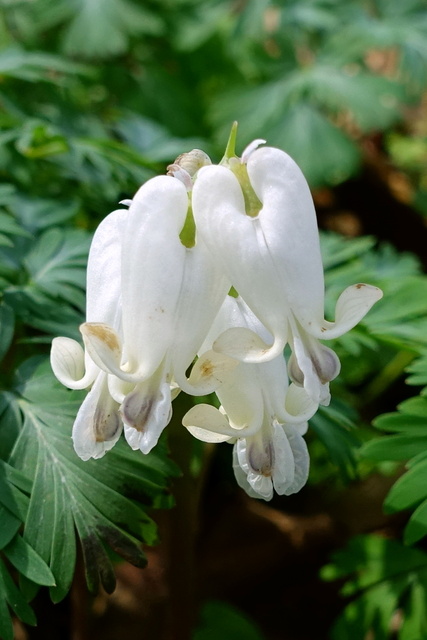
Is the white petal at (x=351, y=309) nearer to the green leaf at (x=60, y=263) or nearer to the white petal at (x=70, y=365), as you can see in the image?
the white petal at (x=70, y=365)

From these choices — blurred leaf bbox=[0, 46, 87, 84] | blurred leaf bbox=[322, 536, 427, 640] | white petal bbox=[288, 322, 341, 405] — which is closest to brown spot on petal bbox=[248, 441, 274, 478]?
white petal bbox=[288, 322, 341, 405]

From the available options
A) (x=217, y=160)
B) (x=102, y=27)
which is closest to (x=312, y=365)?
(x=217, y=160)

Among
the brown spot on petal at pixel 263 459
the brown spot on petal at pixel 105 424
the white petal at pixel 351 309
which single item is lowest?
the brown spot on petal at pixel 263 459

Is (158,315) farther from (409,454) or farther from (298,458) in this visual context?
(409,454)

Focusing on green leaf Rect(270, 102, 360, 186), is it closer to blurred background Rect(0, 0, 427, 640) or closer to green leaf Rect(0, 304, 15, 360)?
blurred background Rect(0, 0, 427, 640)

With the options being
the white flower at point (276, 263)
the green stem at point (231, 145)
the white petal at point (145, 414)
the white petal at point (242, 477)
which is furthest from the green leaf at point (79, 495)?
the green stem at point (231, 145)

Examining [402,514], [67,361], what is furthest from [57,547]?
[402,514]

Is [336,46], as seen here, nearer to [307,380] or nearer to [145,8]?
[145,8]
